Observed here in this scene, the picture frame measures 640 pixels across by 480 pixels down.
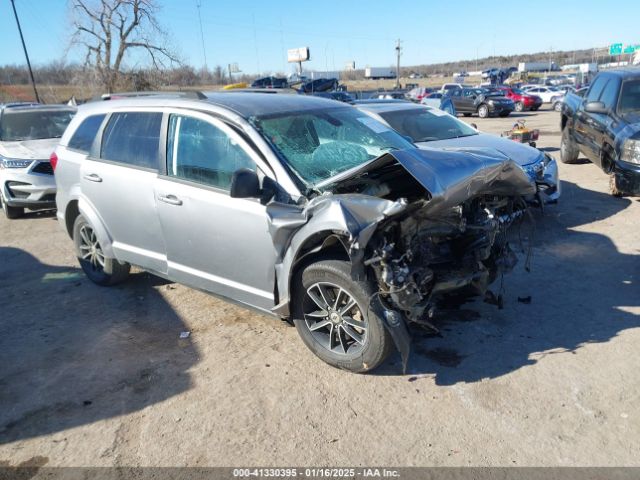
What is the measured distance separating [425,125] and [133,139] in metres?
5.13

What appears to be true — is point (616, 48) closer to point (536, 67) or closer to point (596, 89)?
point (536, 67)

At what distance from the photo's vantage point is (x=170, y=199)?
4.11 meters

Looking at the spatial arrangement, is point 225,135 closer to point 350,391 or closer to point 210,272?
point 210,272

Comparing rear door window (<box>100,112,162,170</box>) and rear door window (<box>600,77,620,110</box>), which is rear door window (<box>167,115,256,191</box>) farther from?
rear door window (<box>600,77,620,110</box>)

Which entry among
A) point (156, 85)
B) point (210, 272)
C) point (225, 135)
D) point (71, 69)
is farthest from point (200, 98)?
point (71, 69)

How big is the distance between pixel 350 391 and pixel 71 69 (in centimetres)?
3536

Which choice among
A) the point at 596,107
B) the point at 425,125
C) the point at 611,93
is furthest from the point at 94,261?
the point at 611,93

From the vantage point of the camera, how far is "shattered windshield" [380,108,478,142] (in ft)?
26.1

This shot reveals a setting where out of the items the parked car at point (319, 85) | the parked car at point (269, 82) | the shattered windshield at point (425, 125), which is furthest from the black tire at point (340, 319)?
the parked car at point (319, 85)

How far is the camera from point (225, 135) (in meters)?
3.87

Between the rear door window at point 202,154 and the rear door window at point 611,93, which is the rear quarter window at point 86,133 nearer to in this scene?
the rear door window at point 202,154

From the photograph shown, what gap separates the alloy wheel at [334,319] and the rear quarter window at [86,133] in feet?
10.2

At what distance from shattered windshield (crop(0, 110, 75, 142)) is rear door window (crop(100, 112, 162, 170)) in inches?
221

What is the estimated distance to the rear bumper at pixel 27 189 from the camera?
27.4 ft
